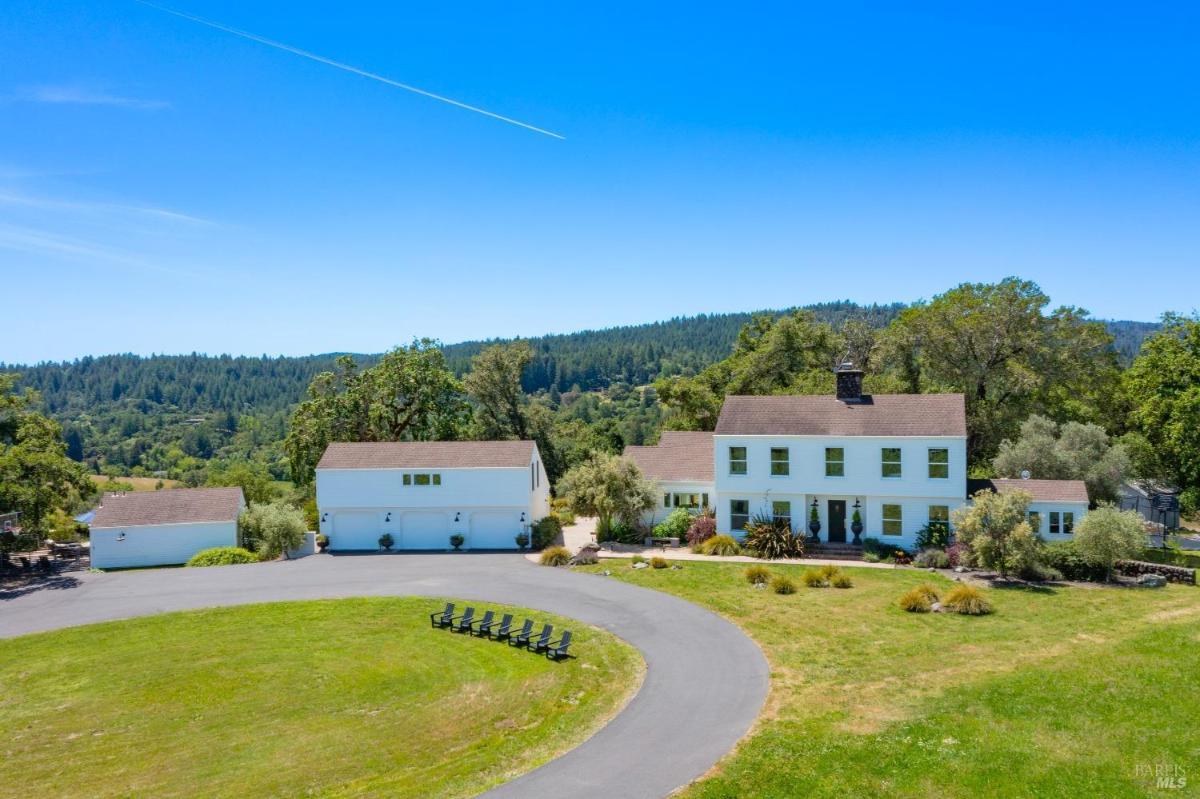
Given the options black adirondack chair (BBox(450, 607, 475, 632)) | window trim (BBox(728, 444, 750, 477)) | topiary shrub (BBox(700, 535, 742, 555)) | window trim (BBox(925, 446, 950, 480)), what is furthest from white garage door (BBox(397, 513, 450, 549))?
window trim (BBox(925, 446, 950, 480))

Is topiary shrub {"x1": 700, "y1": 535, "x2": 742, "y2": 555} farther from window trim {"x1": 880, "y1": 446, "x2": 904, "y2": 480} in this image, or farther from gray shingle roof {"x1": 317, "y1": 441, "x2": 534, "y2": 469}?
gray shingle roof {"x1": 317, "y1": 441, "x2": 534, "y2": 469}

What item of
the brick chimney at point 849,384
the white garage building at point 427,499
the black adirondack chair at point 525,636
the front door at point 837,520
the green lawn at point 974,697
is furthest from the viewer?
the white garage building at point 427,499

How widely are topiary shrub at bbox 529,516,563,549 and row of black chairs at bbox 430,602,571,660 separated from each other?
11494 millimetres

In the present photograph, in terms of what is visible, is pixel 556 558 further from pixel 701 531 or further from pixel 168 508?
pixel 168 508

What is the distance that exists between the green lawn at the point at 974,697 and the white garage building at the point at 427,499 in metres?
14.1

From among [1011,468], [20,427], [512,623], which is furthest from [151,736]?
[1011,468]

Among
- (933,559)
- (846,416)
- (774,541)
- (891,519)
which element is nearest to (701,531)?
(774,541)

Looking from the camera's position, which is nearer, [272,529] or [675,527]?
[272,529]

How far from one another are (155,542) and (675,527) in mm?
25865

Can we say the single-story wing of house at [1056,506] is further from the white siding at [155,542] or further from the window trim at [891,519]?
the white siding at [155,542]

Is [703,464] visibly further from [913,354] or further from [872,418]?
[913,354]

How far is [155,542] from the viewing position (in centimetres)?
3703

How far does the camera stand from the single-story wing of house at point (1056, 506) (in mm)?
30797

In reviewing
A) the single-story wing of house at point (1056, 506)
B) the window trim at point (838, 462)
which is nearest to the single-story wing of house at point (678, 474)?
the window trim at point (838, 462)
